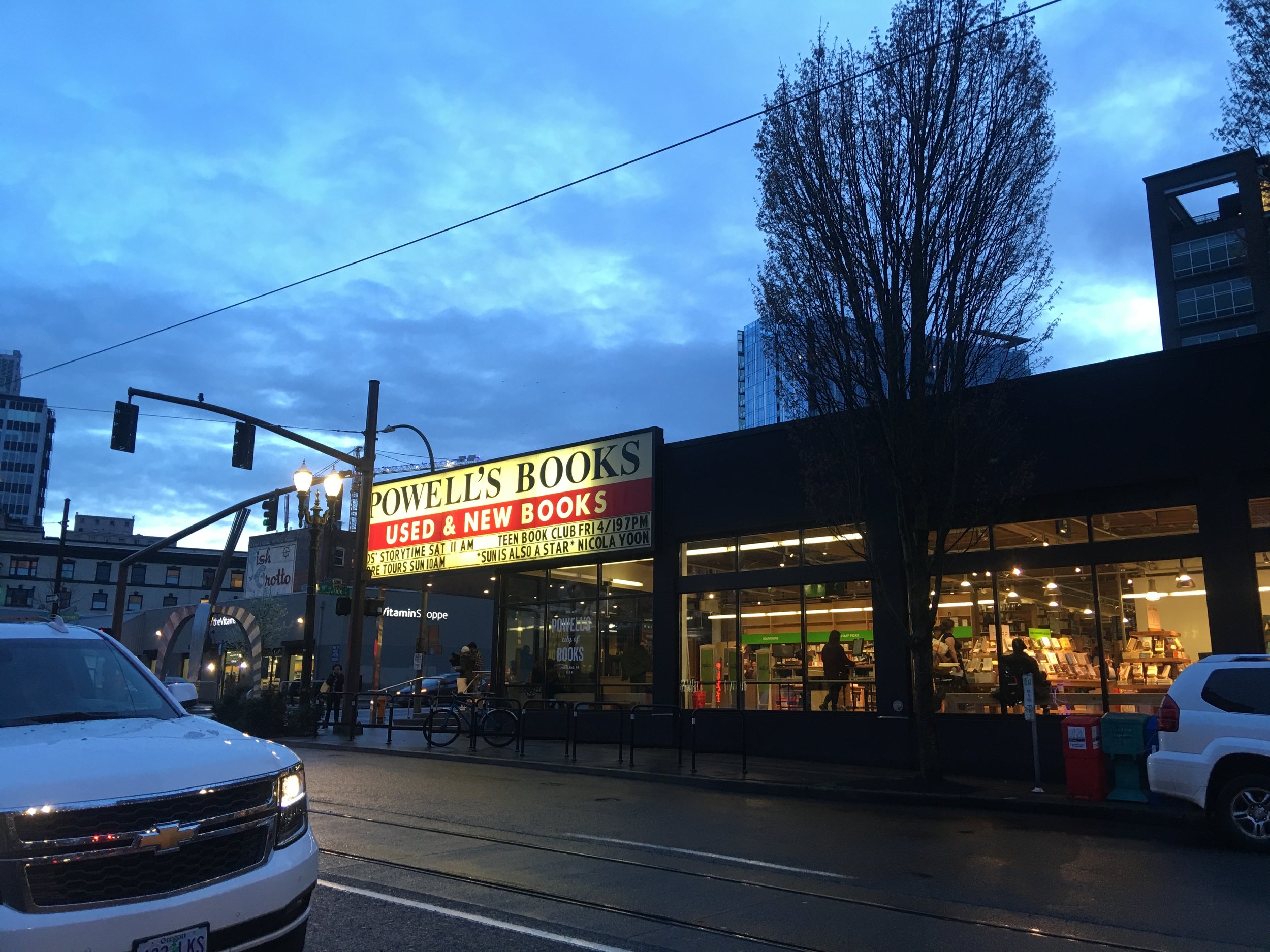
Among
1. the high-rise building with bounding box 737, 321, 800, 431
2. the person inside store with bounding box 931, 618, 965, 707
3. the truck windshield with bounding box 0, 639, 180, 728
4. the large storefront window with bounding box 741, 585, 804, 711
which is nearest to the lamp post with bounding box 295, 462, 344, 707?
the large storefront window with bounding box 741, 585, 804, 711

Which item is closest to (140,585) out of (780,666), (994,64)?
(780,666)

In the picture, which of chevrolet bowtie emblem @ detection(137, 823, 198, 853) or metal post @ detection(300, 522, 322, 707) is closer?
chevrolet bowtie emblem @ detection(137, 823, 198, 853)

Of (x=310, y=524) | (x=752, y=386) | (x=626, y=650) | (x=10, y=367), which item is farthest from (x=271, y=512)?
(x=10, y=367)

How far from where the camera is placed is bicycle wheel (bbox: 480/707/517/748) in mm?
20031

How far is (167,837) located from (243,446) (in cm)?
1763

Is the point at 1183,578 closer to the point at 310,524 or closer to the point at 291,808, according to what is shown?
the point at 291,808

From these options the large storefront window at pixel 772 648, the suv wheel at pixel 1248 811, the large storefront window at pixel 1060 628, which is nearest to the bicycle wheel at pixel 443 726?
the large storefront window at pixel 772 648

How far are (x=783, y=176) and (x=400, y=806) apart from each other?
10879 millimetres

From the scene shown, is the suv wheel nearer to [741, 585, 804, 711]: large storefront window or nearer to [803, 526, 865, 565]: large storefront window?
[803, 526, 865, 565]: large storefront window

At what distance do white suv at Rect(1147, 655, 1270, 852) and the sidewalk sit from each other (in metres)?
1.39

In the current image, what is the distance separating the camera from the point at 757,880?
311 inches

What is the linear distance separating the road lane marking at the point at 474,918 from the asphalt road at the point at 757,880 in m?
0.02

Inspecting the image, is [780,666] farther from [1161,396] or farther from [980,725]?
[1161,396]

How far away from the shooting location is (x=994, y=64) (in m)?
14.7
